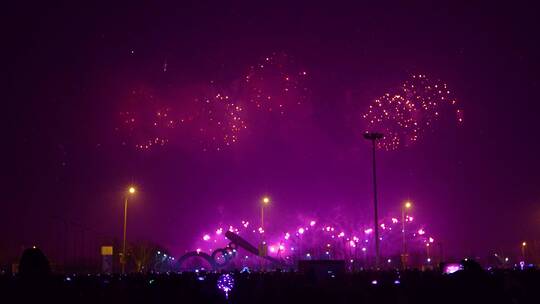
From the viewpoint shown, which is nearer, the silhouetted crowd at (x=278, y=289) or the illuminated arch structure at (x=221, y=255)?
the silhouetted crowd at (x=278, y=289)

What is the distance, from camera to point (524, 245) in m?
99.9

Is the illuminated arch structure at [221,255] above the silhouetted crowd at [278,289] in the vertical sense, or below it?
above

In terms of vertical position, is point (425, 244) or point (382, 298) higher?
point (425, 244)

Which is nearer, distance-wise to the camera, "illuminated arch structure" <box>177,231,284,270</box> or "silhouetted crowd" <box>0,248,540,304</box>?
"silhouetted crowd" <box>0,248,540,304</box>

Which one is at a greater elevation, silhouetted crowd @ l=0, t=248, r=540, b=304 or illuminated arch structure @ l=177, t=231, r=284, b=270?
illuminated arch structure @ l=177, t=231, r=284, b=270

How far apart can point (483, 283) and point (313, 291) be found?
15009mm

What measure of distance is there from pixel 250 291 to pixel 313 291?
2.81 meters

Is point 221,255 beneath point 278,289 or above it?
above

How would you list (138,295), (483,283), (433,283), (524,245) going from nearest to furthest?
(483,283), (138,295), (433,283), (524,245)

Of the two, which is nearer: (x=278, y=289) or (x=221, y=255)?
(x=278, y=289)

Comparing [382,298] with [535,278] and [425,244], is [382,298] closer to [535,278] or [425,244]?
[535,278]

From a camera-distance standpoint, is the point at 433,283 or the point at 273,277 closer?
the point at 433,283

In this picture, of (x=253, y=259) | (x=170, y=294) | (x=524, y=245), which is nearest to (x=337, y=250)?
(x=253, y=259)

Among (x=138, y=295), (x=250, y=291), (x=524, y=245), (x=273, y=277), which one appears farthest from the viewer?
(x=524, y=245)
